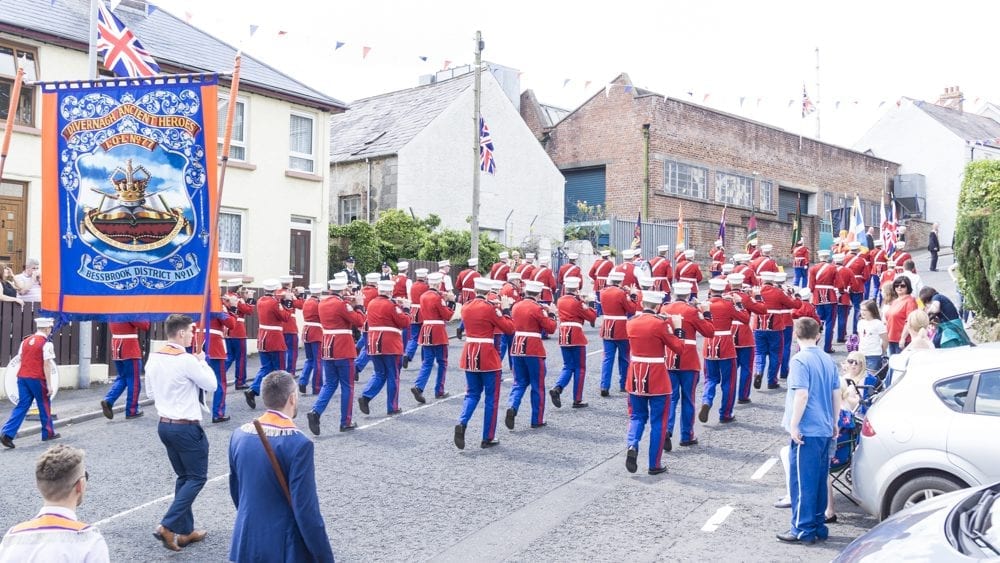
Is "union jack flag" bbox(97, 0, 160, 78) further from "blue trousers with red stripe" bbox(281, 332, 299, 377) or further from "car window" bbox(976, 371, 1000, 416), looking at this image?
"car window" bbox(976, 371, 1000, 416)

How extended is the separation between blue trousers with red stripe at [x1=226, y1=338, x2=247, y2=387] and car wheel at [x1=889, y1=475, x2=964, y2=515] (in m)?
10.7

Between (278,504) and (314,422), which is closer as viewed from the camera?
(278,504)

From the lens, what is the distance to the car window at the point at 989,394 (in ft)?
21.7

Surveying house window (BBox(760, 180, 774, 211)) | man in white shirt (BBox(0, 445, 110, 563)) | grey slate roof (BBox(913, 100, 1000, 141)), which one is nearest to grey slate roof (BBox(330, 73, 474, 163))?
house window (BBox(760, 180, 774, 211))

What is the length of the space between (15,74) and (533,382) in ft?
42.8

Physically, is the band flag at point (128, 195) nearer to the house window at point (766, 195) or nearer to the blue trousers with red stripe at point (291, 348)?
the blue trousers with red stripe at point (291, 348)

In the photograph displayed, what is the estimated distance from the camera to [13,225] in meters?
17.8

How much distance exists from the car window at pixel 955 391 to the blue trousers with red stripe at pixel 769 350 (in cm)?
707

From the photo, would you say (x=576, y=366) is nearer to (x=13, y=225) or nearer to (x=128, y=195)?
(x=128, y=195)

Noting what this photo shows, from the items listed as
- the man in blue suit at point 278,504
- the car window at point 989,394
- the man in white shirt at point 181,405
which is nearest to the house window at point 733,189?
the car window at point 989,394

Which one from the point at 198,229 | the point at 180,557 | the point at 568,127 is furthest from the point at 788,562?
the point at 568,127

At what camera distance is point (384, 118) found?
31.7 meters

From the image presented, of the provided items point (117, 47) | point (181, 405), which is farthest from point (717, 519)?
point (117, 47)

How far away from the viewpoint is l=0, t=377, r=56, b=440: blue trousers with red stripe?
11.3 metres
